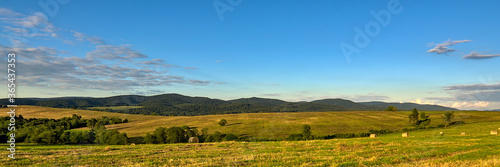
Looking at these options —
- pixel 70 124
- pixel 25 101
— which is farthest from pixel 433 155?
pixel 25 101

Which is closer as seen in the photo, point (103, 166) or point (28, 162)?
point (103, 166)

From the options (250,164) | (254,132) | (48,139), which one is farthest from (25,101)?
(250,164)

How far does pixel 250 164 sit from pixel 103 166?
8.47 m

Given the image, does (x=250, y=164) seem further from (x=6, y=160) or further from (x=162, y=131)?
(x=162, y=131)

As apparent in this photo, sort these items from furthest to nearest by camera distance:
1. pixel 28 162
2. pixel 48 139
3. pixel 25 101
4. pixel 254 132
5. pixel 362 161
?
pixel 25 101
pixel 254 132
pixel 48 139
pixel 28 162
pixel 362 161

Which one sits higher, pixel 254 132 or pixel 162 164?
pixel 162 164

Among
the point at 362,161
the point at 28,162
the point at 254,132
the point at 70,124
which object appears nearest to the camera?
the point at 362,161

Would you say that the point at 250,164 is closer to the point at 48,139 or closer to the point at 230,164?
the point at 230,164

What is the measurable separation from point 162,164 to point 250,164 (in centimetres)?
529

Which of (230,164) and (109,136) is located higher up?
(230,164)

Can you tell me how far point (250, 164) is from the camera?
15.8m

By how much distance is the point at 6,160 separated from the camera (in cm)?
1759

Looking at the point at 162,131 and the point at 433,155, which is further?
the point at 162,131

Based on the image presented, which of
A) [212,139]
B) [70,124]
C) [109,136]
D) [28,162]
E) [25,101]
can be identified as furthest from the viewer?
[25,101]
